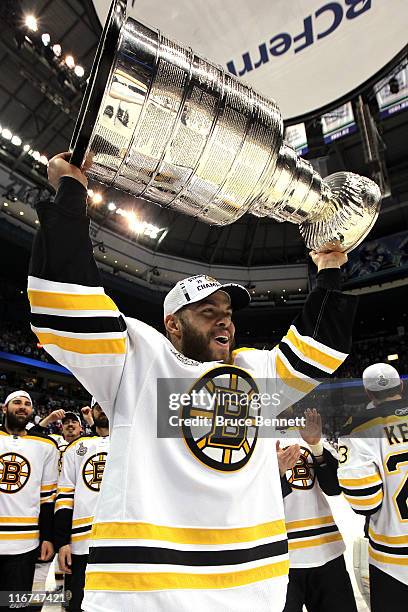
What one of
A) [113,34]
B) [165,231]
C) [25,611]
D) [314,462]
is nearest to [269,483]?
[113,34]

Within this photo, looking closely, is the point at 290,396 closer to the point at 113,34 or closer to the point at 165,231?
the point at 113,34

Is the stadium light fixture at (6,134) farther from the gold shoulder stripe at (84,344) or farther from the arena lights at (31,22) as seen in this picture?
the gold shoulder stripe at (84,344)

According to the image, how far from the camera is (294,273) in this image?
22219 mm

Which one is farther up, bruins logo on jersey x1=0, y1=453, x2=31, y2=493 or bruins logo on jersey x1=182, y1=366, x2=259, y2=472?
bruins logo on jersey x1=182, y1=366, x2=259, y2=472

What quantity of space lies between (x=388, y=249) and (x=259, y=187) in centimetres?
2011

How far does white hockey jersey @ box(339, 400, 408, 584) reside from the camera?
2191 millimetres

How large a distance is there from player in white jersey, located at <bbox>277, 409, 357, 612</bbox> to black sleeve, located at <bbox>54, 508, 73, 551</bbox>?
161 cm

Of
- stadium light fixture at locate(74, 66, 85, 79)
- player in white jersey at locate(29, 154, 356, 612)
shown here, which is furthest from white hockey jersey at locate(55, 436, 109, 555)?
stadium light fixture at locate(74, 66, 85, 79)

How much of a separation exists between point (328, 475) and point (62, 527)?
1914 mm

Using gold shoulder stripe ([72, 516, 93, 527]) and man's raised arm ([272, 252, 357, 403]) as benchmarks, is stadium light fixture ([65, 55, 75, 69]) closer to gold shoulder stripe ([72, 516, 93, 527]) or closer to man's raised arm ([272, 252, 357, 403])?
gold shoulder stripe ([72, 516, 93, 527])

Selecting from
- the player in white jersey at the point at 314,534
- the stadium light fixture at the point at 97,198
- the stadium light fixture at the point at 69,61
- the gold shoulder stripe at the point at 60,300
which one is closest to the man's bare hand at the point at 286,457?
the player in white jersey at the point at 314,534

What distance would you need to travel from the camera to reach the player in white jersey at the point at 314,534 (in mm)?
2367

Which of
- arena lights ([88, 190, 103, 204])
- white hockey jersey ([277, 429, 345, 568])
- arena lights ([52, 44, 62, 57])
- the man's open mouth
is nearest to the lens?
the man's open mouth

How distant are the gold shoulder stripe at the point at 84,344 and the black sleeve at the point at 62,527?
2.73 meters
